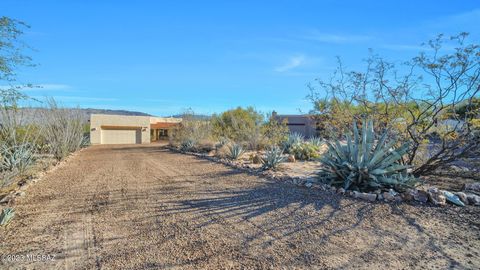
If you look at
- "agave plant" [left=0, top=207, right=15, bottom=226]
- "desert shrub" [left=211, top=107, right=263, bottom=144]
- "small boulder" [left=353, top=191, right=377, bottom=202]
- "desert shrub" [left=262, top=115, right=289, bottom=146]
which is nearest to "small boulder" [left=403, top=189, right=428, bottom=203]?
"small boulder" [left=353, top=191, right=377, bottom=202]

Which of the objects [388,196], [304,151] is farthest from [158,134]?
[388,196]

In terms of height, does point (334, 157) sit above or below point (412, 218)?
above

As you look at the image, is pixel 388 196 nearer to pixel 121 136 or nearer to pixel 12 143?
pixel 12 143

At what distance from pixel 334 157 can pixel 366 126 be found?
3.69 feet

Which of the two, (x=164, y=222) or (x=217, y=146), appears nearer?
(x=164, y=222)

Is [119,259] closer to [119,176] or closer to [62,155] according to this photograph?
[119,176]

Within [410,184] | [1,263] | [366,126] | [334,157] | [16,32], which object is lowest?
[1,263]

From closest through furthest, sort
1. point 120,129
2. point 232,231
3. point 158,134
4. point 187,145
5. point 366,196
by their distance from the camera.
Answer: point 232,231, point 366,196, point 187,145, point 120,129, point 158,134

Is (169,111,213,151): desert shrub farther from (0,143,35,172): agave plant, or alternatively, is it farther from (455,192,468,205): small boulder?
(455,192,468,205): small boulder

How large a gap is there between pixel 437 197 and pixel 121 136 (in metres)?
39.6

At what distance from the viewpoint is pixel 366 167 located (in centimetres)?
616

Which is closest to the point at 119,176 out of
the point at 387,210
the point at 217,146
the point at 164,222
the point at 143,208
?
the point at 143,208

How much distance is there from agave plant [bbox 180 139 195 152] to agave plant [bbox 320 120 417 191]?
1247 cm

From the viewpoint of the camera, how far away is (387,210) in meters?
5.12
